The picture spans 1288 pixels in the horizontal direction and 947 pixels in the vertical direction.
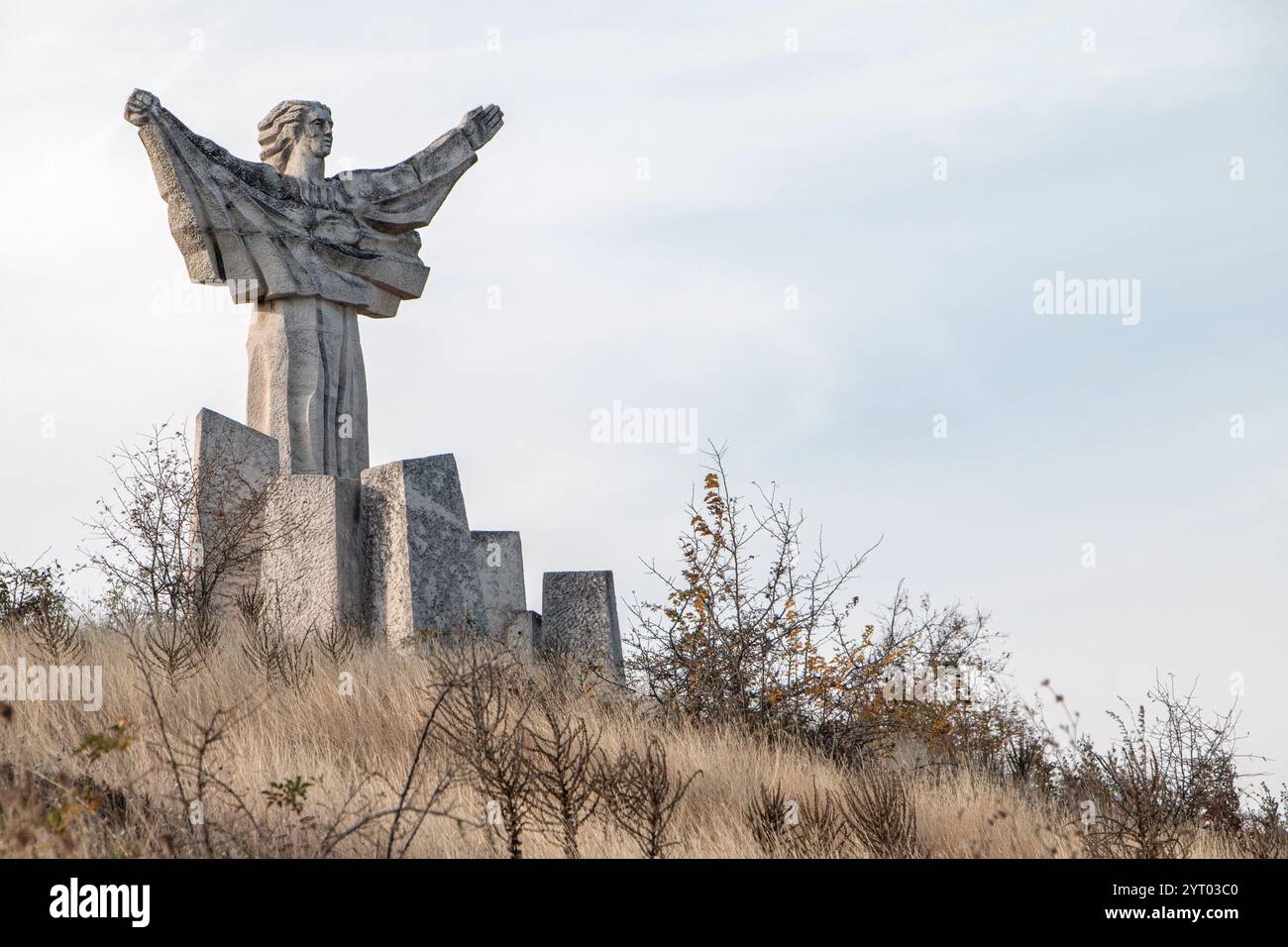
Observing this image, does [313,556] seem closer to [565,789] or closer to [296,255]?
[296,255]

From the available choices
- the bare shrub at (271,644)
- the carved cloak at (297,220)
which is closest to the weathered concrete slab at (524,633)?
the bare shrub at (271,644)

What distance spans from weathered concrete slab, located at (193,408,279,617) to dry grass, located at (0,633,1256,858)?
88 cm

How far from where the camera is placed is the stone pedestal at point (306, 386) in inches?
416

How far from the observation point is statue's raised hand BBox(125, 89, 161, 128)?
10.1 metres

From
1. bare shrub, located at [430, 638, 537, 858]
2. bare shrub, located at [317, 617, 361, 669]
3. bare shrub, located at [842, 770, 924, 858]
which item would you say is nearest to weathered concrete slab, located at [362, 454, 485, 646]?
bare shrub, located at [317, 617, 361, 669]

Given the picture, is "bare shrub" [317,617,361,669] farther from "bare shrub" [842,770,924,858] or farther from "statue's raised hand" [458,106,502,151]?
"statue's raised hand" [458,106,502,151]

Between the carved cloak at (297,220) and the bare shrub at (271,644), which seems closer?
the bare shrub at (271,644)

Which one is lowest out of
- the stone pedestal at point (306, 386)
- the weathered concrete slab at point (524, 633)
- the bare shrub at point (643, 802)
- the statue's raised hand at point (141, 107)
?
the bare shrub at point (643, 802)

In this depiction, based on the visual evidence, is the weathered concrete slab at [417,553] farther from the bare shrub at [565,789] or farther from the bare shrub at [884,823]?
the bare shrub at [884,823]

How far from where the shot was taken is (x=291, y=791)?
4.96 metres

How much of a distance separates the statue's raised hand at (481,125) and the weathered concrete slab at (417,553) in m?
3.51
